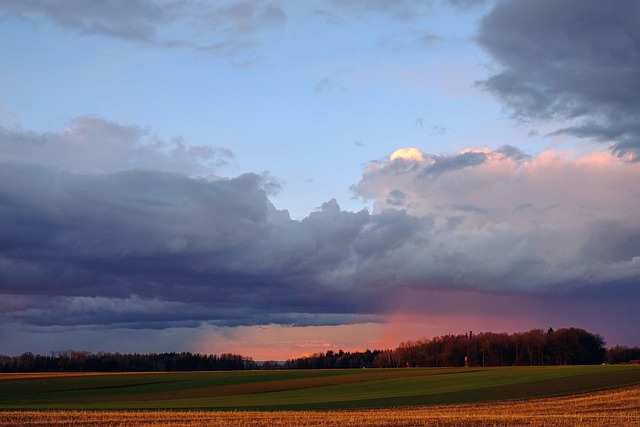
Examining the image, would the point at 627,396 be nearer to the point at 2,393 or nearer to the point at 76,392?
the point at 76,392

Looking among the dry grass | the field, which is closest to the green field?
the field

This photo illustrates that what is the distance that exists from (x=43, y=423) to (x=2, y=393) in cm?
5618

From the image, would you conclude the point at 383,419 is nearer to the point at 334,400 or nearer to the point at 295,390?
the point at 334,400

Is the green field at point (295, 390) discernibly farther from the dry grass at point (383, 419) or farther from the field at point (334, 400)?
the dry grass at point (383, 419)

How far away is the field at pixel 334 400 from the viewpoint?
48.1m

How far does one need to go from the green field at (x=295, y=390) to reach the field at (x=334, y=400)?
4.7 inches

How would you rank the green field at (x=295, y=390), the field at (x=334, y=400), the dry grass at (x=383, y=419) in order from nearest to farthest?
the dry grass at (x=383, y=419)
the field at (x=334, y=400)
the green field at (x=295, y=390)

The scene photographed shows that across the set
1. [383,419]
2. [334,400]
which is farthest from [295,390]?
[383,419]

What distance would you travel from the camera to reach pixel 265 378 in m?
128

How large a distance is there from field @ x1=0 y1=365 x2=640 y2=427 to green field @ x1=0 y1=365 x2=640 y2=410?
4.7 inches

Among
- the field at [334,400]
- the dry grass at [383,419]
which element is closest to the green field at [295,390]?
the field at [334,400]

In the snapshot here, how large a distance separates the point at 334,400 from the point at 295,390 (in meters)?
22.5

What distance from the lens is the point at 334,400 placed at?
78938 millimetres

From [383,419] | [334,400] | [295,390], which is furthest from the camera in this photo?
[295,390]
